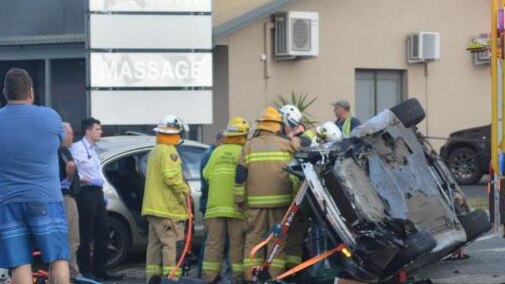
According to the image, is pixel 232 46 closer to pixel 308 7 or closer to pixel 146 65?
pixel 308 7

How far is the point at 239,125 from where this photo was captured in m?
10.9

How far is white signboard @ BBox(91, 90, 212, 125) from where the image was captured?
16.8 meters

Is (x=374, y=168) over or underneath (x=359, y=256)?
over

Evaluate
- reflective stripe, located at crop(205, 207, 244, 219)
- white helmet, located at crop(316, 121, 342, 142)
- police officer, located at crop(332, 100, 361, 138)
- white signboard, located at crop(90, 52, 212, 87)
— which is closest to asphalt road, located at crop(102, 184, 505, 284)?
reflective stripe, located at crop(205, 207, 244, 219)

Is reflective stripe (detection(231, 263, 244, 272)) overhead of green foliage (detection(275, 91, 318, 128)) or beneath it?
beneath

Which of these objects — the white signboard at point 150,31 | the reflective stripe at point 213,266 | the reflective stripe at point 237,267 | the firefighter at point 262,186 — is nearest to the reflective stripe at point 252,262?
the firefighter at point 262,186

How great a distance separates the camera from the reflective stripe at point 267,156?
10.4 m

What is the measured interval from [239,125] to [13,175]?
3.76m

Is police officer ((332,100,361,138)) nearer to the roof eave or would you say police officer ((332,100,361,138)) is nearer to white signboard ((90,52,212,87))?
white signboard ((90,52,212,87))

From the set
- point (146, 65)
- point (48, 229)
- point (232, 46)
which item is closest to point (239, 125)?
point (48, 229)

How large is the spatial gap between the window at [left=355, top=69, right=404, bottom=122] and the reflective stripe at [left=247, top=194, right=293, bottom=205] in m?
12.8

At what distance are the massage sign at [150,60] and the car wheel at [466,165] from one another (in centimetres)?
650

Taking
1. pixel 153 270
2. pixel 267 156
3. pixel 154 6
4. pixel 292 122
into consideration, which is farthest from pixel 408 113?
pixel 154 6

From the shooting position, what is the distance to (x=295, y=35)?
21047 millimetres
